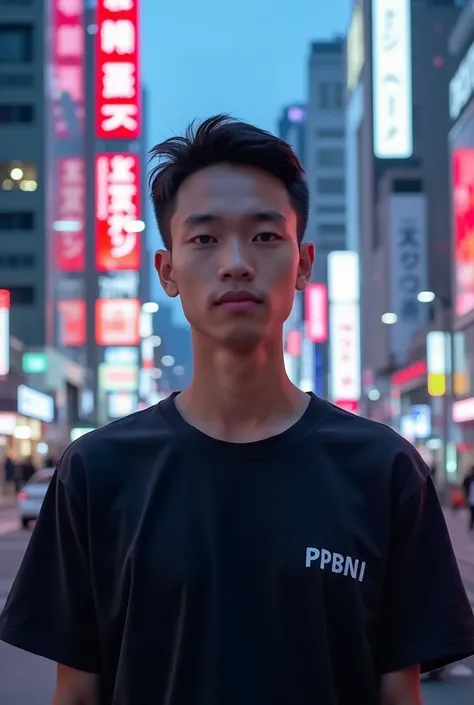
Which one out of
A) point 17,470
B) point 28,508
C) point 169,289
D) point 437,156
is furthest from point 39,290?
point 169,289

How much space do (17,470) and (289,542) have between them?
41663 millimetres

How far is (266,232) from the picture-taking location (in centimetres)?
280

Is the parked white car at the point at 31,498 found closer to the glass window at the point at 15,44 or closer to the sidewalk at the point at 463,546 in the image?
the sidewalk at the point at 463,546

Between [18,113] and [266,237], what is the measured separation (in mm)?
65325

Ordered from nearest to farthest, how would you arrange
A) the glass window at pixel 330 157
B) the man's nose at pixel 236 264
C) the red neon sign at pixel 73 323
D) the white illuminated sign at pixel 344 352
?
1. the man's nose at pixel 236 264
2. the red neon sign at pixel 73 323
3. the white illuminated sign at pixel 344 352
4. the glass window at pixel 330 157

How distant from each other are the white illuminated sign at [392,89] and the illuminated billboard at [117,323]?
35.8 m

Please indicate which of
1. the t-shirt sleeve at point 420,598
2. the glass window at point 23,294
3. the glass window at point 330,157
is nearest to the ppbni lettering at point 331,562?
the t-shirt sleeve at point 420,598

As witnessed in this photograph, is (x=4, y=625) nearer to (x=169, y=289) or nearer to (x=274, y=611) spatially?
(x=274, y=611)

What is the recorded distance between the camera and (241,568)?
2660mm

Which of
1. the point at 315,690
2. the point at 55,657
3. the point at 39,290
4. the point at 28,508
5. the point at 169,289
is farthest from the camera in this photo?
the point at 39,290

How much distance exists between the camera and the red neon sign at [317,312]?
11331 centimetres

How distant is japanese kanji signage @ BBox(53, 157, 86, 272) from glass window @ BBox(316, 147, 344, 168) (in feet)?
358

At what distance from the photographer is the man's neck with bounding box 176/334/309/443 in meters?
2.82

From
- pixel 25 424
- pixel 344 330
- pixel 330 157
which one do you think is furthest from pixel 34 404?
pixel 330 157
